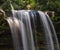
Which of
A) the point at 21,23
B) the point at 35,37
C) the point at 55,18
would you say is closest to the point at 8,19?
the point at 21,23

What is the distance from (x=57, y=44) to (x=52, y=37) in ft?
0.85

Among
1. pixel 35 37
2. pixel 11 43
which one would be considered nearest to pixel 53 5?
pixel 35 37

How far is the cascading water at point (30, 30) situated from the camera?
8.18 meters

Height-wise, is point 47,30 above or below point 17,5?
below

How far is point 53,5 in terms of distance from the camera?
9.34 meters

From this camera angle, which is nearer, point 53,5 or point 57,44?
point 57,44

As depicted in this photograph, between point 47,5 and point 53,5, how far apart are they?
202 mm

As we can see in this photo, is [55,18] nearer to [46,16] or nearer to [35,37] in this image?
[46,16]

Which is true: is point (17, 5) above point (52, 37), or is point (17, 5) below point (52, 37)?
Result: above

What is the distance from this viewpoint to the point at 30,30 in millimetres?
8336

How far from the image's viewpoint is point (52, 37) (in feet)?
28.1

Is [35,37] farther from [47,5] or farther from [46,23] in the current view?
[47,5]

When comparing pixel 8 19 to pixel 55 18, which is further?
pixel 55 18

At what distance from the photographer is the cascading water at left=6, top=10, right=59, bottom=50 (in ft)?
26.8
